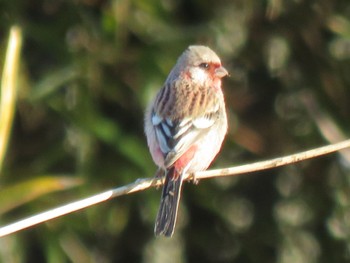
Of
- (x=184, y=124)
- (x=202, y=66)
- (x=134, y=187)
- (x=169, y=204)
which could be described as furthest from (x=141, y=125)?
(x=134, y=187)

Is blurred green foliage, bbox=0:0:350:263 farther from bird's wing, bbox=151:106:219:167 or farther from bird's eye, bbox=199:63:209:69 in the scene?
bird's wing, bbox=151:106:219:167

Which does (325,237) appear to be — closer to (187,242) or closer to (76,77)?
(187,242)

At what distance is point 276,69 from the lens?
6406mm

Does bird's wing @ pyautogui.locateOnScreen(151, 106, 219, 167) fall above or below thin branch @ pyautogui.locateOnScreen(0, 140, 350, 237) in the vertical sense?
below

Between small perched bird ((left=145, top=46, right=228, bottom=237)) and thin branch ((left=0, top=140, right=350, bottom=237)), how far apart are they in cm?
12

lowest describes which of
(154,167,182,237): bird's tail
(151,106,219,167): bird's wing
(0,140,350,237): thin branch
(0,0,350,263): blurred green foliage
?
(0,0,350,263): blurred green foliage

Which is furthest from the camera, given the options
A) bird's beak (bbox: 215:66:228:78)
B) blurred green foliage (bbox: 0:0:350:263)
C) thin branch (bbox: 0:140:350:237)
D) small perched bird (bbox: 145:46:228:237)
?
blurred green foliage (bbox: 0:0:350:263)

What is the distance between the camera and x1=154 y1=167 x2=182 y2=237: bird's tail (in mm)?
4121

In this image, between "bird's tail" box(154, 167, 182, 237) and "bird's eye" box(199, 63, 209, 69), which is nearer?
"bird's tail" box(154, 167, 182, 237)

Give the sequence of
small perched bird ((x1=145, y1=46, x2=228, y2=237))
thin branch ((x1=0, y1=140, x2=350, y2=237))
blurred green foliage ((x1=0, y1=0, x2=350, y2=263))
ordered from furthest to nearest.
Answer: blurred green foliage ((x1=0, y1=0, x2=350, y2=263))
small perched bird ((x1=145, y1=46, x2=228, y2=237))
thin branch ((x1=0, y1=140, x2=350, y2=237))

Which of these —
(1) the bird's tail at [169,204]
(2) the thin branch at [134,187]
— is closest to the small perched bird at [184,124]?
(1) the bird's tail at [169,204]

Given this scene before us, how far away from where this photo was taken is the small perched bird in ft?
14.0

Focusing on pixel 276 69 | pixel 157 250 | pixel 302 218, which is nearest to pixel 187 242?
pixel 157 250

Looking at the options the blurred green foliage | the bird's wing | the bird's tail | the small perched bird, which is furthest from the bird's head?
the bird's tail
